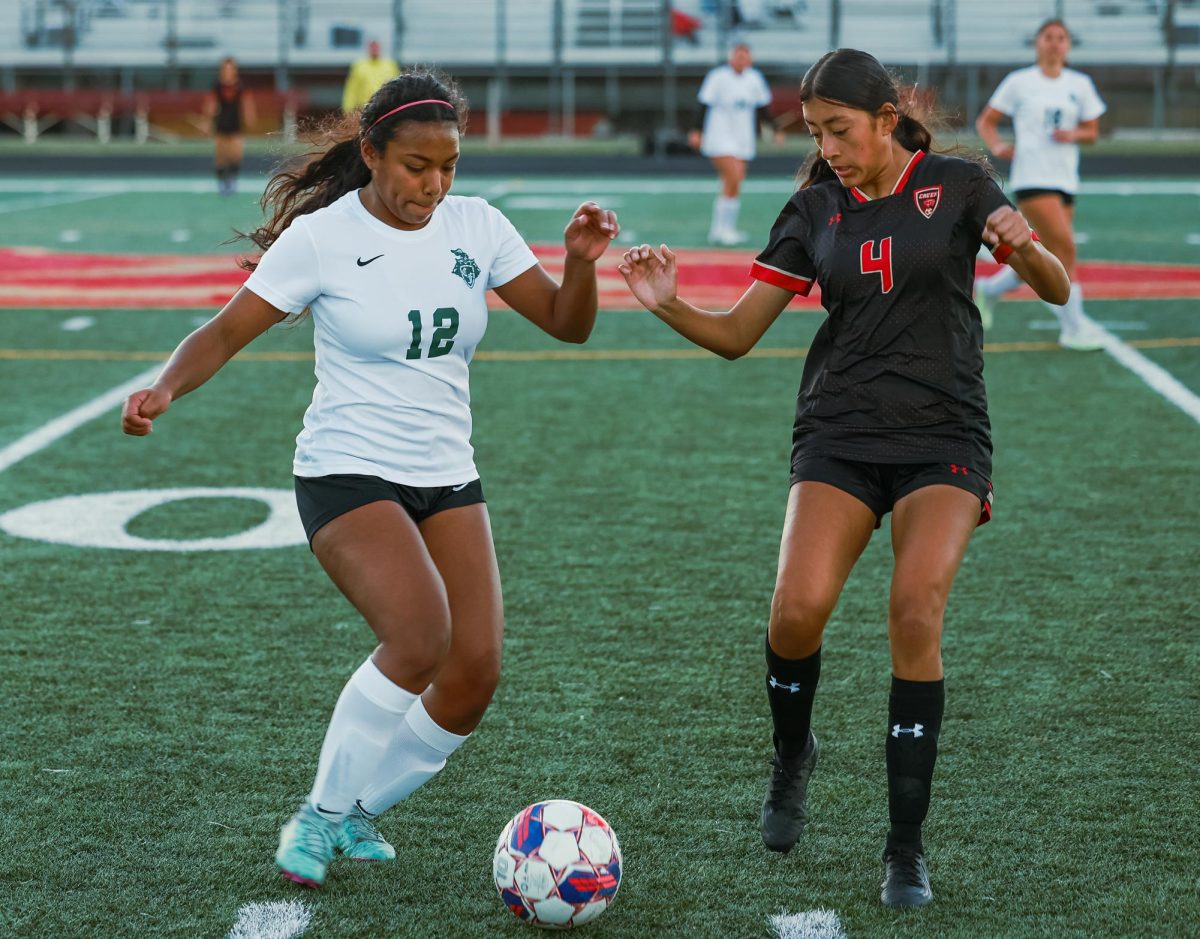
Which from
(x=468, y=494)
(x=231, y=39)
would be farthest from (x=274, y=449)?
(x=231, y=39)

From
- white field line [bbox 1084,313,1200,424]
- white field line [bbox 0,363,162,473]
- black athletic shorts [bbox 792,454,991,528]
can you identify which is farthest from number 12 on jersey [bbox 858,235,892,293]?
white field line [bbox 1084,313,1200,424]

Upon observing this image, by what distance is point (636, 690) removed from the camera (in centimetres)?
530

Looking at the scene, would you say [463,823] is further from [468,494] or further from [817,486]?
[817,486]

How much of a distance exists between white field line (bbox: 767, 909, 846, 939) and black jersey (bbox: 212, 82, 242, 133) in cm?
2473

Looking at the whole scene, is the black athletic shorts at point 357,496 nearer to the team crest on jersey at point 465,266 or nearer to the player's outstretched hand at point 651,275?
the team crest on jersey at point 465,266

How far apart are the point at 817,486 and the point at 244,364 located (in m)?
8.09

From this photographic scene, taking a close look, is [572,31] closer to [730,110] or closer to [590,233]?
[730,110]

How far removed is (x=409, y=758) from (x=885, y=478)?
4.52ft

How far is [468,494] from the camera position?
4.22 m

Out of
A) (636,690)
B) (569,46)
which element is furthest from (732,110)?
(569,46)

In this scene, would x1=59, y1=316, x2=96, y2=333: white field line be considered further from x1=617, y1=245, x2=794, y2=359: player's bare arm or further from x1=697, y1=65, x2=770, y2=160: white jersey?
x1=617, y1=245, x2=794, y2=359: player's bare arm

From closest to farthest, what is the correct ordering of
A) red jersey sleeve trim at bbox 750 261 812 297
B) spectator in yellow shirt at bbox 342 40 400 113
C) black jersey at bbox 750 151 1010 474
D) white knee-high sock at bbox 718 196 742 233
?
black jersey at bbox 750 151 1010 474
red jersey sleeve trim at bbox 750 261 812 297
white knee-high sock at bbox 718 196 742 233
spectator in yellow shirt at bbox 342 40 400 113

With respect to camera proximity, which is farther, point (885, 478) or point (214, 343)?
point (885, 478)

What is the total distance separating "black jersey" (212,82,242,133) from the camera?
26.9 m
